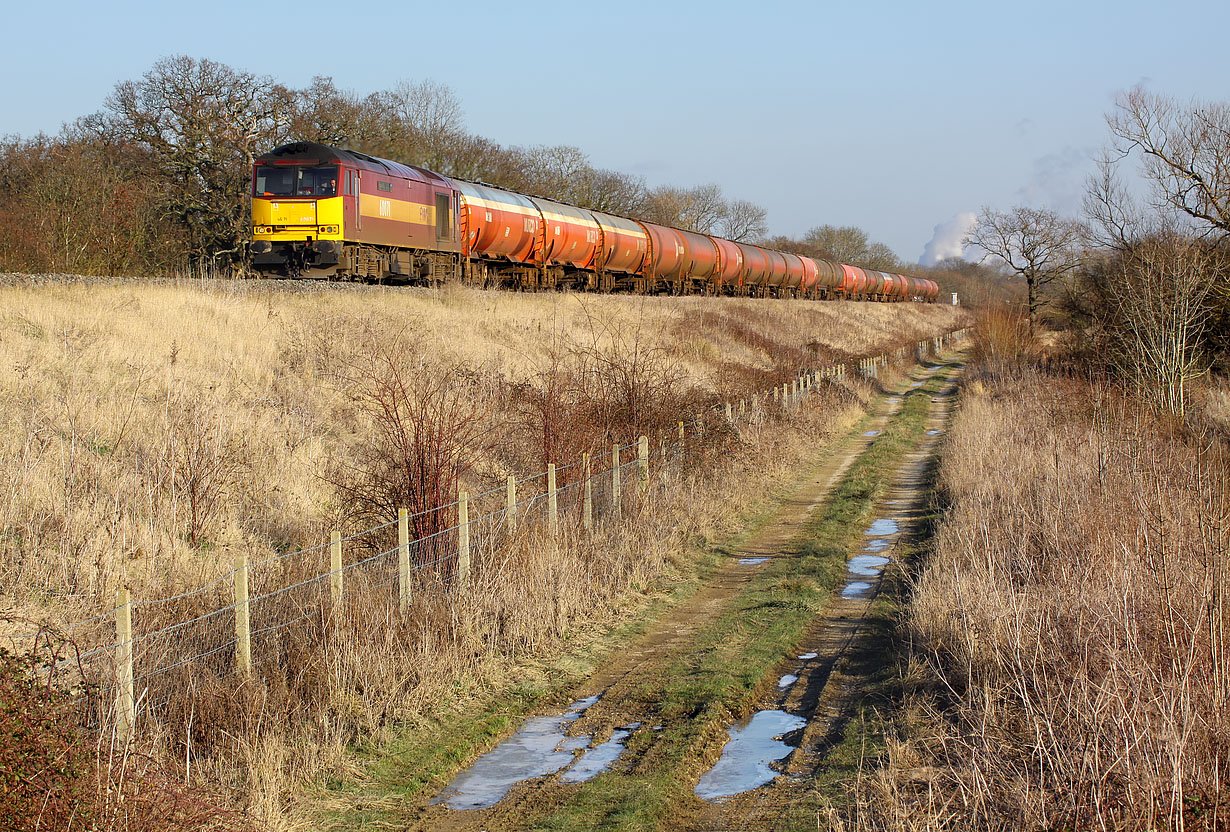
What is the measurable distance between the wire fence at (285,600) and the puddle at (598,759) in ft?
6.35

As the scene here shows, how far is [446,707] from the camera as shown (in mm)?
6887

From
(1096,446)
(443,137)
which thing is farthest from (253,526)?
(443,137)

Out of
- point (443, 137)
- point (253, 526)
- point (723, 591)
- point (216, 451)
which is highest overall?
point (443, 137)

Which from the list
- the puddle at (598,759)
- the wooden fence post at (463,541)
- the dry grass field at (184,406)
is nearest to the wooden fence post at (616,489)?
the dry grass field at (184,406)

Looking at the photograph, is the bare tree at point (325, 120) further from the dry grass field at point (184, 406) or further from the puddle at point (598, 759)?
the puddle at point (598, 759)

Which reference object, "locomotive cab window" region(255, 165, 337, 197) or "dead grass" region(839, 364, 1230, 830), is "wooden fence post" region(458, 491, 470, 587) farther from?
"locomotive cab window" region(255, 165, 337, 197)

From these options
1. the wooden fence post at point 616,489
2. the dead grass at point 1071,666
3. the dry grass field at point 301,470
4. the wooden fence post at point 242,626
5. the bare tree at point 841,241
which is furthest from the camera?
the bare tree at point 841,241

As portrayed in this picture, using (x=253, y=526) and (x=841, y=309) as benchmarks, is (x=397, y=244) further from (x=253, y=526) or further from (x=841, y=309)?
(x=841, y=309)

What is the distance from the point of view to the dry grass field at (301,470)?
6594 millimetres

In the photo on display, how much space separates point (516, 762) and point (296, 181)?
1756 centimetres

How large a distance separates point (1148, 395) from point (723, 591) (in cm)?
1416

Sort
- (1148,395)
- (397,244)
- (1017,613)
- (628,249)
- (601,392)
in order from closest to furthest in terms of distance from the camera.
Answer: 1. (1017,613)
2. (601,392)
3. (1148,395)
4. (397,244)
5. (628,249)

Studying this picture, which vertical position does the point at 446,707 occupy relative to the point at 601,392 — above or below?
below

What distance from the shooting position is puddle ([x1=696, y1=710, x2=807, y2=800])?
18.7ft
